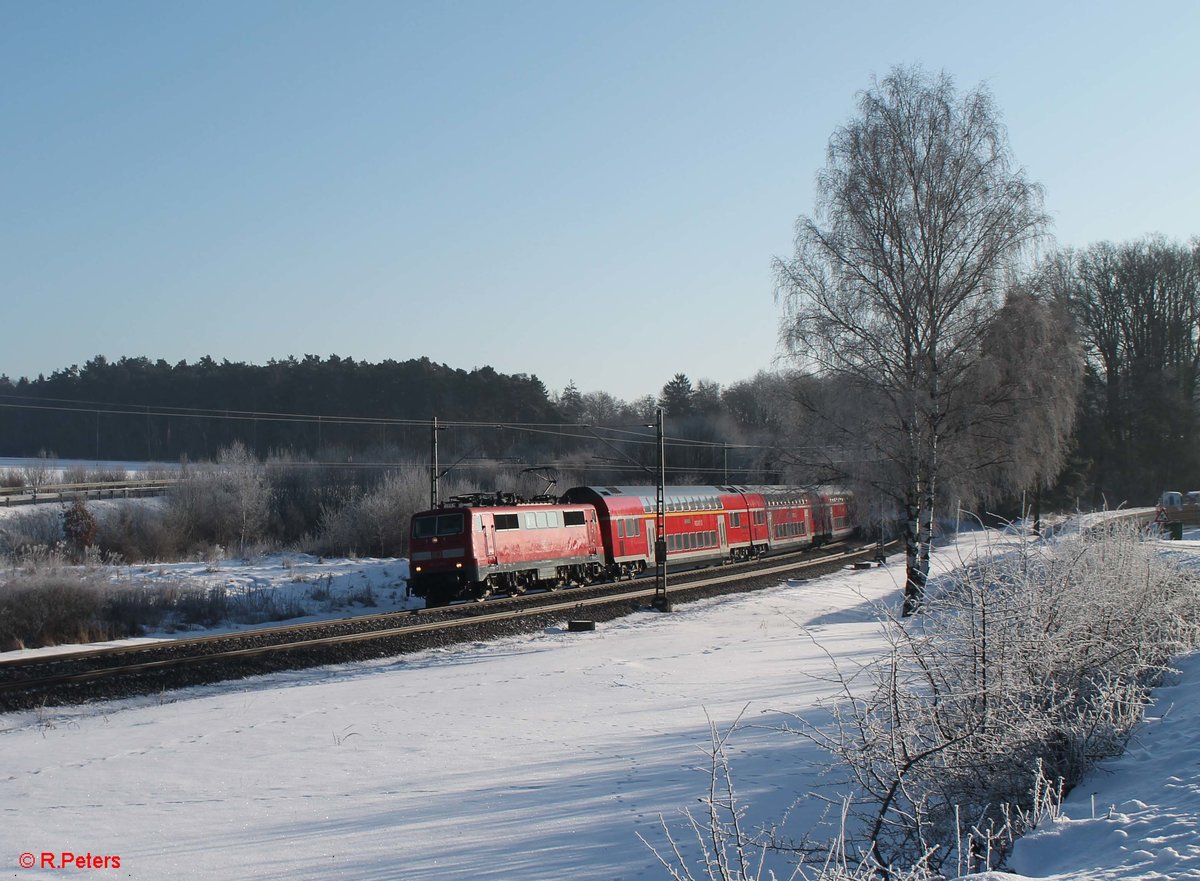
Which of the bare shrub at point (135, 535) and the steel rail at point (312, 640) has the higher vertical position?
the bare shrub at point (135, 535)

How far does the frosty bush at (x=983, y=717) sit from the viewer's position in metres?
5.47

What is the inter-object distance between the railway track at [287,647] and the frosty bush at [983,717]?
1176 cm

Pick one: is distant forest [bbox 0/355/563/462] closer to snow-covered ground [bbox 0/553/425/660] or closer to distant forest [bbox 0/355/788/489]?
distant forest [bbox 0/355/788/489]

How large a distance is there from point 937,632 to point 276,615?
21.5 metres

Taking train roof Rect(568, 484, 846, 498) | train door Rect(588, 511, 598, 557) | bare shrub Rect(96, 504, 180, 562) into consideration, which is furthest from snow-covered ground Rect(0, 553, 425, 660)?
bare shrub Rect(96, 504, 180, 562)

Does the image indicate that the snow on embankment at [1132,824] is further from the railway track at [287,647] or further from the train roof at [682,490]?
the train roof at [682,490]

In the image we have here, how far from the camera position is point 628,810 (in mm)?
7340

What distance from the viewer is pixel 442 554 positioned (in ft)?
80.1

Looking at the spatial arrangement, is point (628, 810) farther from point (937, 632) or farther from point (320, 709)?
point (320, 709)

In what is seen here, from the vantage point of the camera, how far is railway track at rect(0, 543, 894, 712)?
14.3m

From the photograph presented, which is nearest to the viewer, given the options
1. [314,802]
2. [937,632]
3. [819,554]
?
[937,632]

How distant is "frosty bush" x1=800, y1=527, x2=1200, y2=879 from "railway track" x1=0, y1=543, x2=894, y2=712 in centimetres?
1176

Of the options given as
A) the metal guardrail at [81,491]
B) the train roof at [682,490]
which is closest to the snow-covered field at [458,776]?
the train roof at [682,490]

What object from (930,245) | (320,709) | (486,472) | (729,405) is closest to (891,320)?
(930,245)
